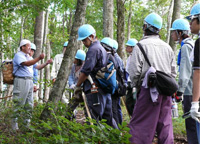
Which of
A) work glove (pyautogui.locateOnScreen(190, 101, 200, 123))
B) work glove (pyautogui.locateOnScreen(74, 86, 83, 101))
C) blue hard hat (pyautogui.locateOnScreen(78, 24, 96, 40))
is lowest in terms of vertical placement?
work glove (pyautogui.locateOnScreen(74, 86, 83, 101))

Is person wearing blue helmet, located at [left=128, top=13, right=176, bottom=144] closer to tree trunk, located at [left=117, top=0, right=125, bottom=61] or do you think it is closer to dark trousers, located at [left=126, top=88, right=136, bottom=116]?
dark trousers, located at [left=126, top=88, right=136, bottom=116]

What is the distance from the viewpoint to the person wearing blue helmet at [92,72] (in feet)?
15.0

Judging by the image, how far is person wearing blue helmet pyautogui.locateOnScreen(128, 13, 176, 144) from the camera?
12.1ft

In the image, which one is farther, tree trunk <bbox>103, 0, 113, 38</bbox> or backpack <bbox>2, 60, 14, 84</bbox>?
tree trunk <bbox>103, 0, 113, 38</bbox>

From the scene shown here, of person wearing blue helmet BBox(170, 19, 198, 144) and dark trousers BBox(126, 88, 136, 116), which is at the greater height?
person wearing blue helmet BBox(170, 19, 198, 144)

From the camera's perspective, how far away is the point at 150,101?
372 centimetres

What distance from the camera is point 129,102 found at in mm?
6266

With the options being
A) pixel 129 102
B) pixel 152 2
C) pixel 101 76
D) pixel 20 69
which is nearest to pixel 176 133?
pixel 129 102

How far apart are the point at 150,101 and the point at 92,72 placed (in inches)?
55.4

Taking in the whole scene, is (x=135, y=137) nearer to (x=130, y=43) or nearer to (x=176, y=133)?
(x=176, y=133)

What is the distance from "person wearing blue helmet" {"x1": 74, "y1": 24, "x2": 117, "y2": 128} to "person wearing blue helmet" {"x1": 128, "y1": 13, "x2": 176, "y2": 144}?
3.04ft

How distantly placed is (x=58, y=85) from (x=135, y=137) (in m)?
2.05

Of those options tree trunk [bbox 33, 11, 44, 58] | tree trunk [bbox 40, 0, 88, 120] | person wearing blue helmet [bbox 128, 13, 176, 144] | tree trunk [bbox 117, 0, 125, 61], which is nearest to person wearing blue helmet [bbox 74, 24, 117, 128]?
tree trunk [bbox 40, 0, 88, 120]

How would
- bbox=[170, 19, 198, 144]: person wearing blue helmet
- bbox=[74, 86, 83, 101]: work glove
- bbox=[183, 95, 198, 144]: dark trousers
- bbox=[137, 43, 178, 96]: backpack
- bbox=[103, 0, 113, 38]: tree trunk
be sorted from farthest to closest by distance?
bbox=[103, 0, 113, 38]: tree trunk → bbox=[74, 86, 83, 101]: work glove → bbox=[183, 95, 198, 144]: dark trousers → bbox=[170, 19, 198, 144]: person wearing blue helmet → bbox=[137, 43, 178, 96]: backpack
